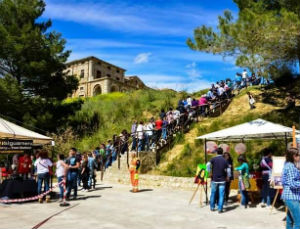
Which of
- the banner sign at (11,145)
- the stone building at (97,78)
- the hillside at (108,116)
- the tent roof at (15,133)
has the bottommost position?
the banner sign at (11,145)

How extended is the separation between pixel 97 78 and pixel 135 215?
55.5m

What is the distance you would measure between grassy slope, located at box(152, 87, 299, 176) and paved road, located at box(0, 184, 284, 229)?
11.9ft

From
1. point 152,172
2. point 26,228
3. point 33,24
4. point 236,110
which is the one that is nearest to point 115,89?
point 33,24

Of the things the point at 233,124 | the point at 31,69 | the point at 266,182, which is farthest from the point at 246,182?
the point at 31,69

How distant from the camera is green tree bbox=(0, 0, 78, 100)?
23219mm

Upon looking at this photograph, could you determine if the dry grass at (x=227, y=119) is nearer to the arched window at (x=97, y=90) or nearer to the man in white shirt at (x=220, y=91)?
the man in white shirt at (x=220, y=91)

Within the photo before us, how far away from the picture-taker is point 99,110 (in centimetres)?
2980

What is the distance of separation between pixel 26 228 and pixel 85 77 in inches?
2230

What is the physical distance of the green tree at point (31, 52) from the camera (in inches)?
914

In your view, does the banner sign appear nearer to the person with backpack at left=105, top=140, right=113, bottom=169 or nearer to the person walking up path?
the person with backpack at left=105, top=140, right=113, bottom=169

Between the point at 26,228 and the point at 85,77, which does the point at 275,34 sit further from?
the point at 85,77

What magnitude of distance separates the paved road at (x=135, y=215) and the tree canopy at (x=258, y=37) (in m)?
6.53

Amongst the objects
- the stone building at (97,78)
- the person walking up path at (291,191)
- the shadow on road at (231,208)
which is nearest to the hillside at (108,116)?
the shadow on road at (231,208)

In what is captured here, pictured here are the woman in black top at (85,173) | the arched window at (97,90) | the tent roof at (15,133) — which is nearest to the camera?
the tent roof at (15,133)
